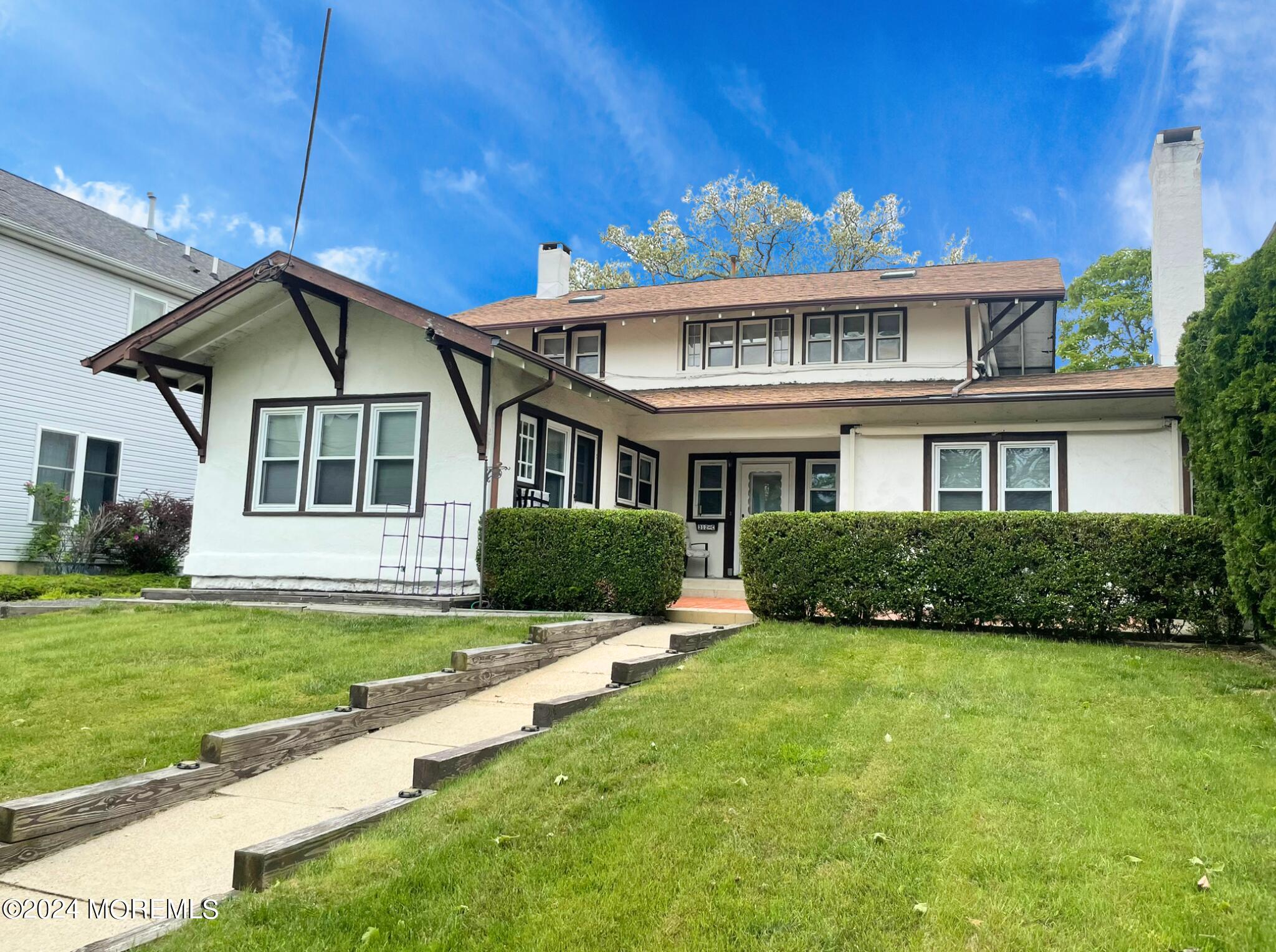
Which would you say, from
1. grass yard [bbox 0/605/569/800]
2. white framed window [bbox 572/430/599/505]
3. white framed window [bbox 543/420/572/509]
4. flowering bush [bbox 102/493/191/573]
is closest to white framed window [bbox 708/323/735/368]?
white framed window [bbox 572/430/599/505]

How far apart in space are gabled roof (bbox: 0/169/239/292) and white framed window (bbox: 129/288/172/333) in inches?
21.8

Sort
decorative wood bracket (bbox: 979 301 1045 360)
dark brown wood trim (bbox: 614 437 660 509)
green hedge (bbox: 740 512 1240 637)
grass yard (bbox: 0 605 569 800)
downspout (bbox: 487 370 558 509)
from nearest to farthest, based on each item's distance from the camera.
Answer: grass yard (bbox: 0 605 569 800), green hedge (bbox: 740 512 1240 637), downspout (bbox: 487 370 558 509), dark brown wood trim (bbox: 614 437 660 509), decorative wood bracket (bbox: 979 301 1045 360)

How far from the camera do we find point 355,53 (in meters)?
25.3

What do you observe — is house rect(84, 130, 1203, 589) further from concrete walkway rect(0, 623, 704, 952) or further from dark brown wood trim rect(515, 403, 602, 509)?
concrete walkway rect(0, 623, 704, 952)

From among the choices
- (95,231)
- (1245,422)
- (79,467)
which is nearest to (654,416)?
(1245,422)

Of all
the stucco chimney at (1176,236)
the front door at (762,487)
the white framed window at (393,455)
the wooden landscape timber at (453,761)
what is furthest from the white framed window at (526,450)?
the stucco chimney at (1176,236)

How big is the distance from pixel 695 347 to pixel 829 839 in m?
14.6

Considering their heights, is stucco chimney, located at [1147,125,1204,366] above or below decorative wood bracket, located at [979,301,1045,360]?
above

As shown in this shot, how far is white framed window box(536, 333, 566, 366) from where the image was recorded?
18422 millimetres

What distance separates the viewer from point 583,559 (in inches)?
427

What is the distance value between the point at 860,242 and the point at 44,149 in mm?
27547

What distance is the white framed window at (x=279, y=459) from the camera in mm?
12852

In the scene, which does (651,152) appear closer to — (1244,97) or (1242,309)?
(1244,97)

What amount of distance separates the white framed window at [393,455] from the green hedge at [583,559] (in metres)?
1.52
